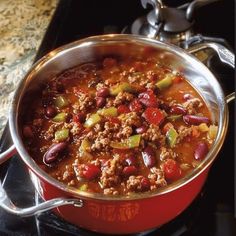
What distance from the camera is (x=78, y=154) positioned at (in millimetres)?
1352

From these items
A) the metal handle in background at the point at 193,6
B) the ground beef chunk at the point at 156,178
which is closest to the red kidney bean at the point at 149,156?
the ground beef chunk at the point at 156,178

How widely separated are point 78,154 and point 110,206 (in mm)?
244

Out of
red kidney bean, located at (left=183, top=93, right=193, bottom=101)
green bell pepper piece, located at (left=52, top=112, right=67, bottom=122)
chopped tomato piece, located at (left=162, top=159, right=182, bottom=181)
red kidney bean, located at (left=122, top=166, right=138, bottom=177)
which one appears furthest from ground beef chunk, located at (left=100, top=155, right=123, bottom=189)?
red kidney bean, located at (left=183, top=93, right=193, bottom=101)

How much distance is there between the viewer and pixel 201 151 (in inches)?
52.7

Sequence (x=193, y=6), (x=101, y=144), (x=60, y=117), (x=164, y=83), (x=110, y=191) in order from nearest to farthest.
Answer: (x=110, y=191) < (x=101, y=144) < (x=60, y=117) < (x=164, y=83) < (x=193, y=6)

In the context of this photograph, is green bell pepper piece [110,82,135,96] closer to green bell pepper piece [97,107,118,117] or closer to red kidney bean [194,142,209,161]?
green bell pepper piece [97,107,118,117]

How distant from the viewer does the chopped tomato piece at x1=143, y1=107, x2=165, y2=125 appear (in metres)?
1.42

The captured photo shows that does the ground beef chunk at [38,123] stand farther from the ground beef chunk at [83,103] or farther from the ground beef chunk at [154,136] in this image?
the ground beef chunk at [154,136]

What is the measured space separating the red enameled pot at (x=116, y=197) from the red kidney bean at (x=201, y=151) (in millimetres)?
59

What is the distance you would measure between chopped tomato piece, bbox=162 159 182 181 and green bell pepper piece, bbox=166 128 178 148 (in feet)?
0.22

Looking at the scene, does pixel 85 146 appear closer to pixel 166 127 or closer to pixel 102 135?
pixel 102 135

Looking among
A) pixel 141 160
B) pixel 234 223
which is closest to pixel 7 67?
pixel 141 160

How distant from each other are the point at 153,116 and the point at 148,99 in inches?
2.6

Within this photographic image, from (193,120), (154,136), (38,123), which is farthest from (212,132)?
(38,123)
